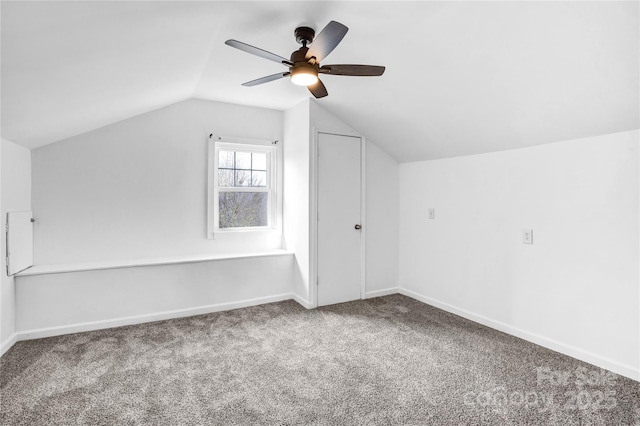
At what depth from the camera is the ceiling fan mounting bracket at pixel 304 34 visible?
2.29 meters

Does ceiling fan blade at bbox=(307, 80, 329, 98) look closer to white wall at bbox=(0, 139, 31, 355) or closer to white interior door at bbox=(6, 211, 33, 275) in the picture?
white wall at bbox=(0, 139, 31, 355)

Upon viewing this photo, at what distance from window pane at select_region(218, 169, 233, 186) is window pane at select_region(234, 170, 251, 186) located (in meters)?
0.09

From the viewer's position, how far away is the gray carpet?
2008 millimetres

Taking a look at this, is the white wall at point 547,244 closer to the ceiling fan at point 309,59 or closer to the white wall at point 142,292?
the ceiling fan at point 309,59

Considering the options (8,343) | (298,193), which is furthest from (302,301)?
(8,343)

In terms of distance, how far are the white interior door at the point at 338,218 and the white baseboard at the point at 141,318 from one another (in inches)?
24.8

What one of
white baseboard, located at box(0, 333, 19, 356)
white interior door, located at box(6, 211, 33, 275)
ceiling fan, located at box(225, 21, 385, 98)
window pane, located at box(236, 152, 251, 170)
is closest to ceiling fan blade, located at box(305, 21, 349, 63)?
ceiling fan, located at box(225, 21, 385, 98)

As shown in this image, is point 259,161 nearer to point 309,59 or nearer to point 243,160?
point 243,160

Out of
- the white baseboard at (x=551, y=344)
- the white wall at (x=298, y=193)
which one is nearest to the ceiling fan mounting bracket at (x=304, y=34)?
the white wall at (x=298, y=193)

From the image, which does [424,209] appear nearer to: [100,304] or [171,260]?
[171,260]

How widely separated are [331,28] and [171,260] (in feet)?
9.47

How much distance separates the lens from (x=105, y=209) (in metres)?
3.62

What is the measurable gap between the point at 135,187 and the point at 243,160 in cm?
127

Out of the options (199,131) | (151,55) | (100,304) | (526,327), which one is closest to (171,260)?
(100,304)
